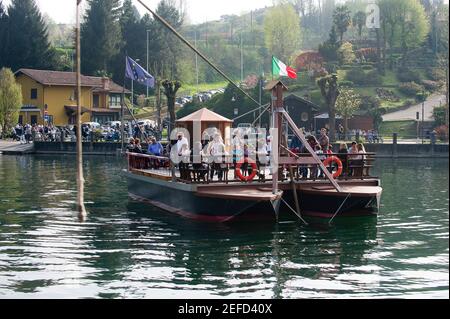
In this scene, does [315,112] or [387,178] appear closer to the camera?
[387,178]

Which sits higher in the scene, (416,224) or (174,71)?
Result: (174,71)

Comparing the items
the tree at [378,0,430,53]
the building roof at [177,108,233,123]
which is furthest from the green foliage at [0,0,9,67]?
the building roof at [177,108,233,123]

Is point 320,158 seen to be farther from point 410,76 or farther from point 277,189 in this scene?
point 410,76

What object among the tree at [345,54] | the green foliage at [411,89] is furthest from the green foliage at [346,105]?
the tree at [345,54]

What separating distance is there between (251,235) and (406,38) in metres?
96.7

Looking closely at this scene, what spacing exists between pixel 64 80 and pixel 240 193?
68.1 metres

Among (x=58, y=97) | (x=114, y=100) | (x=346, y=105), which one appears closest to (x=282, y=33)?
(x=114, y=100)

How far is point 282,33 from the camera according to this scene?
396 ft

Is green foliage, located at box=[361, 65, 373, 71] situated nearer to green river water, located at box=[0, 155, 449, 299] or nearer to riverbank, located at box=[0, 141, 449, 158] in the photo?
riverbank, located at box=[0, 141, 449, 158]

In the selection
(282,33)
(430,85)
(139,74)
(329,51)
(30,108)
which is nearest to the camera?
(139,74)

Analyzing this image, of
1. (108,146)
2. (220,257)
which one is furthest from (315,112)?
(220,257)

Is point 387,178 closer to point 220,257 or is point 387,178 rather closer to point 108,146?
point 220,257

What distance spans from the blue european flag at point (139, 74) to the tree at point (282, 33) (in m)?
80.6
